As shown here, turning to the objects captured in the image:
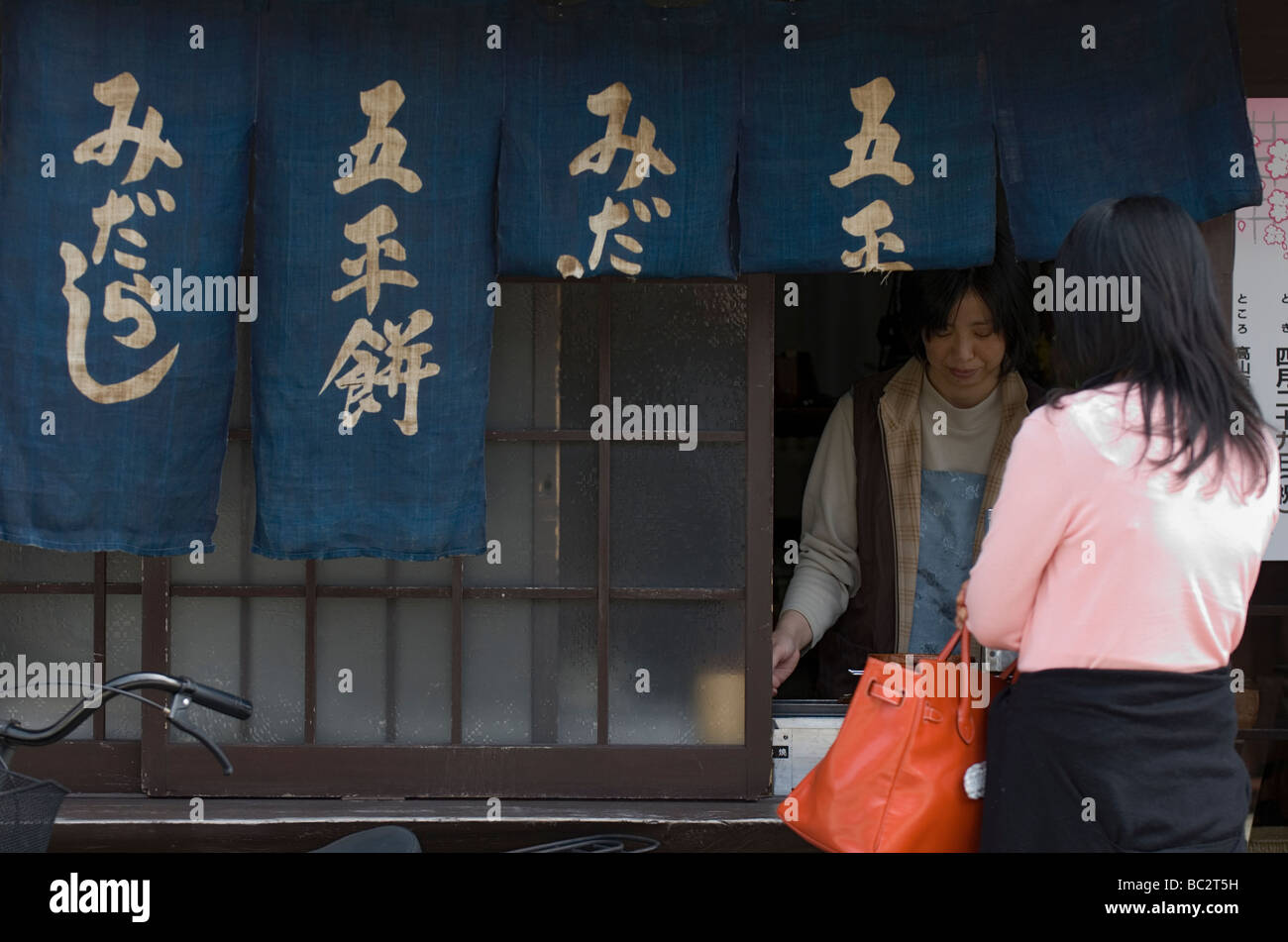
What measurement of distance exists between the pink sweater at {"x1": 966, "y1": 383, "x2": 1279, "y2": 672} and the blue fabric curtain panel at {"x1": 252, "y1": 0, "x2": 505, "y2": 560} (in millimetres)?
2222

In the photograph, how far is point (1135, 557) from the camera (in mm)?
2781

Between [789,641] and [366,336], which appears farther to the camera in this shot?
[789,641]

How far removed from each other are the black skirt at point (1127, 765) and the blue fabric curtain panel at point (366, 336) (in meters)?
2.26

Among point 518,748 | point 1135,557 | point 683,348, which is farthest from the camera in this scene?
point 683,348

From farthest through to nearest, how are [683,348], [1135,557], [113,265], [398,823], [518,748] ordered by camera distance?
[683,348] → [518,748] → [398,823] → [113,265] → [1135,557]

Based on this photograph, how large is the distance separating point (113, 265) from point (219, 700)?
2098mm

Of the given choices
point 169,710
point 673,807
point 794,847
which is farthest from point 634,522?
point 169,710

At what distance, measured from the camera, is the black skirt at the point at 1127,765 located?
9.34ft

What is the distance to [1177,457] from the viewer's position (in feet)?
9.06

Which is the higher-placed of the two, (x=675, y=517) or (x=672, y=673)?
(x=675, y=517)

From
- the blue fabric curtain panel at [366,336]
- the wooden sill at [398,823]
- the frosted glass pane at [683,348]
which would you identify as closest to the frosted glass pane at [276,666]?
the wooden sill at [398,823]

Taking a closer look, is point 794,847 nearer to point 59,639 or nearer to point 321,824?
point 321,824

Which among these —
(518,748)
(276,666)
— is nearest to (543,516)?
(518,748)

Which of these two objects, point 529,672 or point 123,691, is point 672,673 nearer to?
point 529,672
